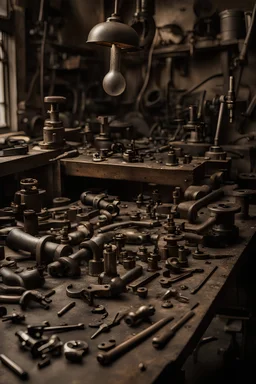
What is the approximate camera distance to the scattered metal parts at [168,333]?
1524mm

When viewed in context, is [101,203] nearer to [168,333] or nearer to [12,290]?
[12,290]

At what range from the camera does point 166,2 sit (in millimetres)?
5703

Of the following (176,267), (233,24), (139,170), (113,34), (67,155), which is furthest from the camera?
(233,24)

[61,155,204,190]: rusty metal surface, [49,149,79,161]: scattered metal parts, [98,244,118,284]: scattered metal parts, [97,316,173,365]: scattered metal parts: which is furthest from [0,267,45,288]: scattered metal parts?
[49,149,79,161]: scattered metal parts

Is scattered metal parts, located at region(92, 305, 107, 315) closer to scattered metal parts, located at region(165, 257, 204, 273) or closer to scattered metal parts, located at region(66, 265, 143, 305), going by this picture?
scattered metal parts, located at region(66, 265, 143, 305)

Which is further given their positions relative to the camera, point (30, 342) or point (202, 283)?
point (202, 283)

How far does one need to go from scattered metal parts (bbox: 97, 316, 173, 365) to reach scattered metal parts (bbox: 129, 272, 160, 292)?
283mm

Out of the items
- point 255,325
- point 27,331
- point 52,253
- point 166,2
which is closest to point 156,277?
point 52,253

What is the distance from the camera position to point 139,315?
167 centimetres

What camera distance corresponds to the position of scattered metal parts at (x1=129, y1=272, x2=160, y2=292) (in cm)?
196

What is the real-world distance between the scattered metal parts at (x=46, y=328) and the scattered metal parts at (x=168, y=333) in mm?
280

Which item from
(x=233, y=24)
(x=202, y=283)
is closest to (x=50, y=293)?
(x=202, y=283)

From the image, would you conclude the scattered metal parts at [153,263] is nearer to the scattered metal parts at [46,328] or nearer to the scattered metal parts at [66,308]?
the scattered metal parts at [66,308]

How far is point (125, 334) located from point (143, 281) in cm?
42
